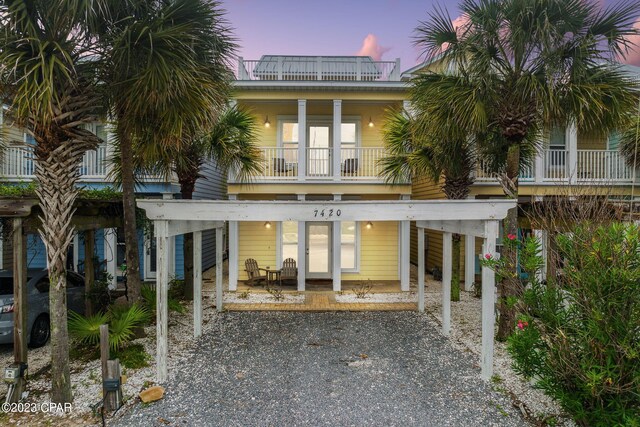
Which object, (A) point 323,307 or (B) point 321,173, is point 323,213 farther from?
(B) point 321,173

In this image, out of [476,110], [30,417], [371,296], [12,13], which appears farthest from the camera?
[371,296]

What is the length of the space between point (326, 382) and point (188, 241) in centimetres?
560

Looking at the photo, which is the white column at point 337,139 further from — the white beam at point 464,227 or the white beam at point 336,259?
the white beam at point 464,227

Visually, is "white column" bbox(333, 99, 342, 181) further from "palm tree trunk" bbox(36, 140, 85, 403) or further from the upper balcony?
"palm tree trunk" bbox(36, 140, 85, 403)

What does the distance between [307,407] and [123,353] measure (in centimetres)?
357

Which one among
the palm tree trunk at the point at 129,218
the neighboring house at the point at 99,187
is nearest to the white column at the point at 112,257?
the neighboring house at the point at 99,187

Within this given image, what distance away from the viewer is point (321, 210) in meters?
5.27

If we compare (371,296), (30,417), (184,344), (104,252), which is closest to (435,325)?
(371,296)

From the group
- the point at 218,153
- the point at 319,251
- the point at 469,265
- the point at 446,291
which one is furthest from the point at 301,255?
the point at 469,265

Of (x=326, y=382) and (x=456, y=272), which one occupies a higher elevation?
(x=456, y=272)

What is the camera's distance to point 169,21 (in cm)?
428

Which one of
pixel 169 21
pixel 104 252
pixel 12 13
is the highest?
pixel 169 21

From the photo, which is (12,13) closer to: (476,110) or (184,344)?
(184,344)

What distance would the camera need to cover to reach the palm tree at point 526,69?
5.21 meters
